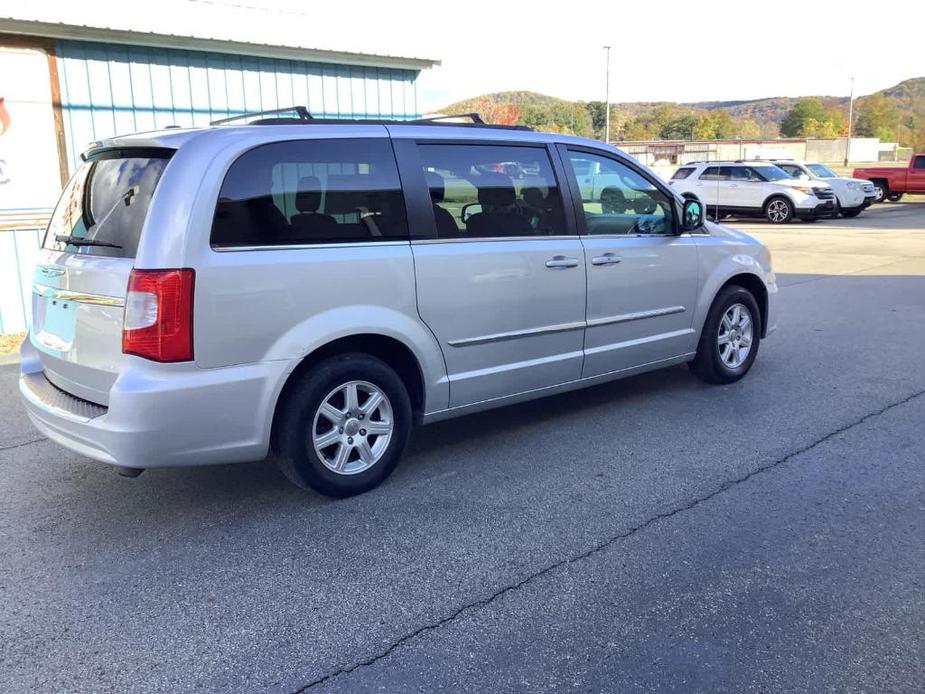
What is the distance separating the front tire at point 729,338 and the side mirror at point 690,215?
0.67 m

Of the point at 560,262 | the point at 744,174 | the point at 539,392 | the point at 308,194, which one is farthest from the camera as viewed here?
the point at 744,174

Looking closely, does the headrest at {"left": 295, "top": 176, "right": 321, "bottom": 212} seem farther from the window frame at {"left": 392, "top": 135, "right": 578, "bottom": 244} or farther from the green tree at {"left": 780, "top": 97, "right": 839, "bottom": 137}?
the green tree at {"left": 780, "top": 97, "right": 839, "bottom": 137}

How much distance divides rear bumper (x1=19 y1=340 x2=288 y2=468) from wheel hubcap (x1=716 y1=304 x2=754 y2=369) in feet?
12.2

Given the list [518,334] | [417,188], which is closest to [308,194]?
[417,188]

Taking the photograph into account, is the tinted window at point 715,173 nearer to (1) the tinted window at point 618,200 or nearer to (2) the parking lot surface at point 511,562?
(2) the parking lot surface at point 511,562

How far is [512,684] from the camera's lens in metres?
2.75

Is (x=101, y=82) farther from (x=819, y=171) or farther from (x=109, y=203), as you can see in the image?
(x=819, y=171)

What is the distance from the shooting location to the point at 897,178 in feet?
96.1

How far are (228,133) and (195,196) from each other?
1.35 feet

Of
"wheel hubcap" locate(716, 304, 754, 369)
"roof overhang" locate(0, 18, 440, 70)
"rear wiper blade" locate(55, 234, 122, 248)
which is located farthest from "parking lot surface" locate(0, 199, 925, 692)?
"roof overhang" locate(0, 18, 440, 70)

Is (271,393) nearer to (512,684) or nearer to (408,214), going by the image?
(408,214)

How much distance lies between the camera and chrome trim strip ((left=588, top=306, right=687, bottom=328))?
17.2 ft

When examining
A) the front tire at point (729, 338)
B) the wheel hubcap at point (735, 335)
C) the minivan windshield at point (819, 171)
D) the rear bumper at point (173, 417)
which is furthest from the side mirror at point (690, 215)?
the minivan windshield at point (819, 171)

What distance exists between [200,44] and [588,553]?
25.2ft
